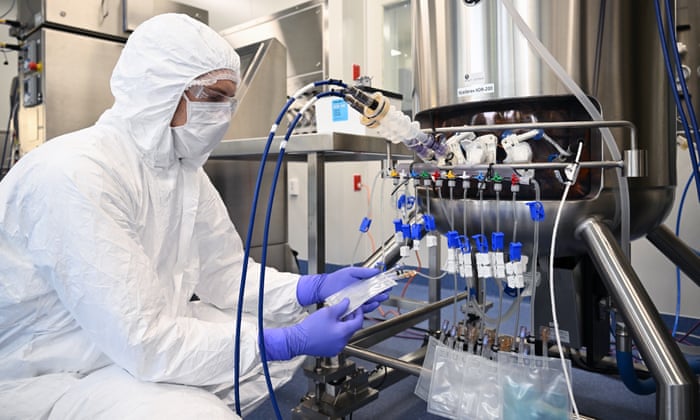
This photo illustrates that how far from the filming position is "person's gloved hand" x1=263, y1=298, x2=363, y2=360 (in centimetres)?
86

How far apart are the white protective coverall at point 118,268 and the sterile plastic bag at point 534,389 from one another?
45 centimetres

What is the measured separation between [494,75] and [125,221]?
746 mm

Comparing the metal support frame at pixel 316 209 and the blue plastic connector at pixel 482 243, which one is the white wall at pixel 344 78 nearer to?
the metal support frame at pixel 316 209

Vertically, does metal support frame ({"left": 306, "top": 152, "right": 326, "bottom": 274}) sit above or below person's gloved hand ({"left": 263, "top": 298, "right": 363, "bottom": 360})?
above

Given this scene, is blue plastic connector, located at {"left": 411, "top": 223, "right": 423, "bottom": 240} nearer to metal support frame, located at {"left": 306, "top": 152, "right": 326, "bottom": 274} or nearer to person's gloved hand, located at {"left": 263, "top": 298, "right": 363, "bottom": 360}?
person's gloved hand, located at {"left": 263, "top": 298, "right": 363, "bottom": 360}

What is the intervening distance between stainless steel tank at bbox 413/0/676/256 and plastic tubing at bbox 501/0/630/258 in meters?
0.03

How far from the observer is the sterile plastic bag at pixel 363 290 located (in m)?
0.93

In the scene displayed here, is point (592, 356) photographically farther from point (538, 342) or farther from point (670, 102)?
point (670, 102)

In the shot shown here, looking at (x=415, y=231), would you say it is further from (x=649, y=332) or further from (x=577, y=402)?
(x=577, y=402)

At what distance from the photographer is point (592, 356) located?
3.75 feet

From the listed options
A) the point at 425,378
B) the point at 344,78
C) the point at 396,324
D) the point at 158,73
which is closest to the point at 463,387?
the point at 425,378

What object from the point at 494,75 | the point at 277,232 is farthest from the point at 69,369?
the point at 277,232

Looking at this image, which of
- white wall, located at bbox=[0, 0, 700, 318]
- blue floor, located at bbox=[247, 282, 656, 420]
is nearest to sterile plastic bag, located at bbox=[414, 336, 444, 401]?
blue floor, located at bbox=[247, 282, 656, 420]

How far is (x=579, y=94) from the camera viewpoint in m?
0.80
